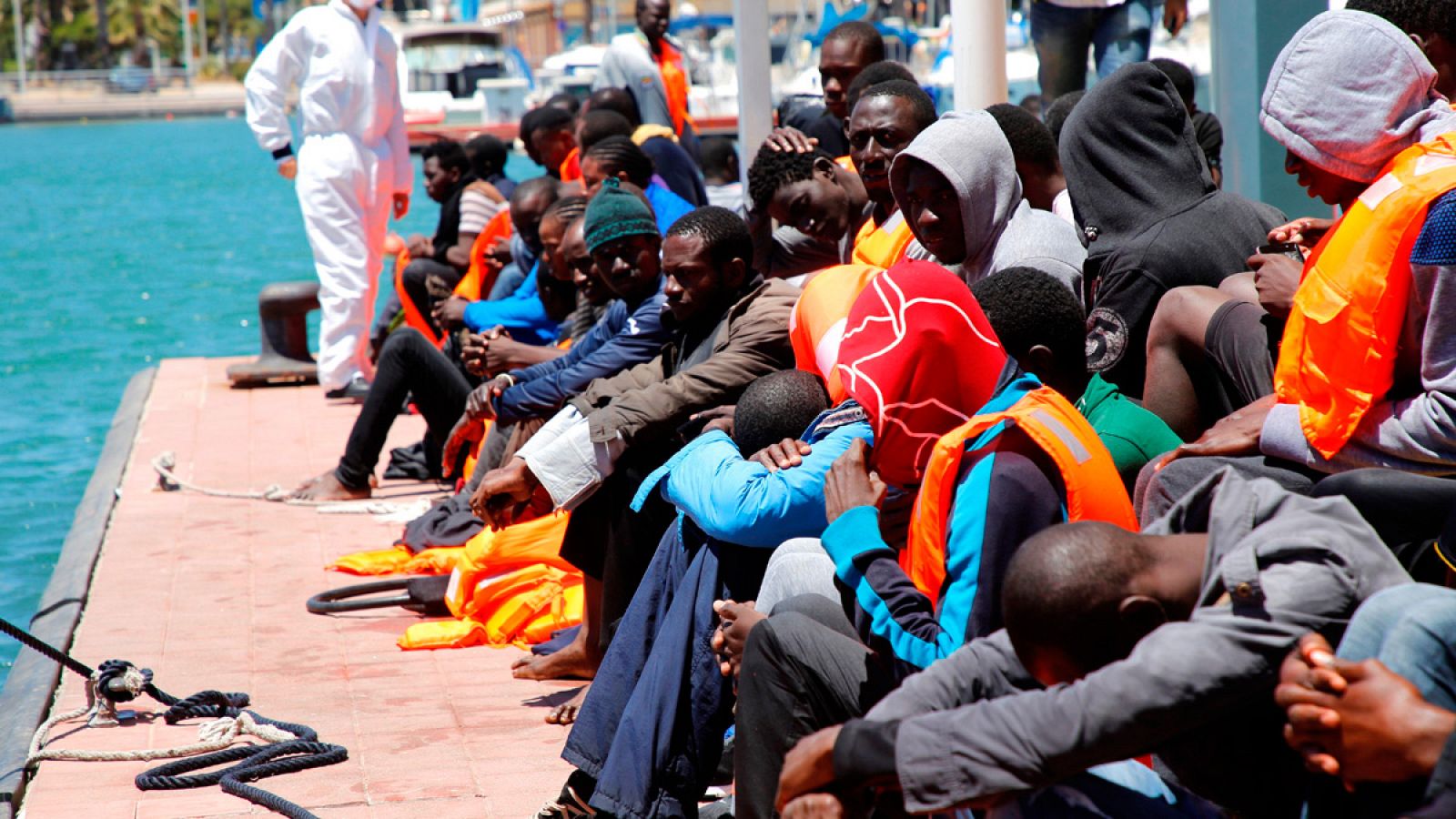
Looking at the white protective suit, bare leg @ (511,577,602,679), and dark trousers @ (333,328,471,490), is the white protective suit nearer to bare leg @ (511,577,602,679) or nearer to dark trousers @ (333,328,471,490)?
dark trousers @ (333,328,471,490)

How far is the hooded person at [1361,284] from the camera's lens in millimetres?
3129

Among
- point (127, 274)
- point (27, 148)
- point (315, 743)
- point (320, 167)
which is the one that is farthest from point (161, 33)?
point (315, 743)

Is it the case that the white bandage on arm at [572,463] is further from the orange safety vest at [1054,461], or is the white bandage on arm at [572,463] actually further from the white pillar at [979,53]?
the white pillar at [979,53]

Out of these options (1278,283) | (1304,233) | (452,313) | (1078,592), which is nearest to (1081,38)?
(452,313)

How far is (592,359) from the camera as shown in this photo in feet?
19.3

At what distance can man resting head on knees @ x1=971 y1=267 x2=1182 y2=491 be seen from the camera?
3541 mm

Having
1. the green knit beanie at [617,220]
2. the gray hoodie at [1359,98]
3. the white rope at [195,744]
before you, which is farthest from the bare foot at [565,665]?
the gray hoodie at [1359,98]

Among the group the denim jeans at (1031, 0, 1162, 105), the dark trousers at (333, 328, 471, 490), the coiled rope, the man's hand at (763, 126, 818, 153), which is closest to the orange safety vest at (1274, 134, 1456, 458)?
the coiled rope

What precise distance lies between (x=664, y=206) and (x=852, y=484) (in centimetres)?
389

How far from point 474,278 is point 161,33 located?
88982 mm

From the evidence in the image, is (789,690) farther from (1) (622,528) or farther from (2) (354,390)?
(2) (354,390)

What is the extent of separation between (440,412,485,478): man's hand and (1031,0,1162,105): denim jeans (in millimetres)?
3195

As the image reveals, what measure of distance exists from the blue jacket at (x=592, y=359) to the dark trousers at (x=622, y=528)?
65 cm

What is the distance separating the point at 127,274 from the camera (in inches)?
1098
